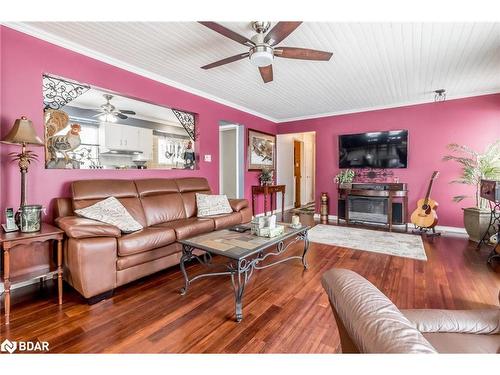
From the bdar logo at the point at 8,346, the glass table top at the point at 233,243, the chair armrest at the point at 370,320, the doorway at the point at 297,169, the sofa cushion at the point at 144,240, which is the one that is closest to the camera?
the chair armrest at the point at 370,320

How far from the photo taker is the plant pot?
11.2 feet

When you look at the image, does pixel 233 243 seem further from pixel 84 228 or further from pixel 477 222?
pixel 477 222

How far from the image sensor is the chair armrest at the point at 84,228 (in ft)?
6.24

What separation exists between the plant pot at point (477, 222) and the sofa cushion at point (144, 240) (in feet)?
13.7

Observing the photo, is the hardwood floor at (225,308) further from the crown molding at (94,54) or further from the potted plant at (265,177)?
the potted plant at (265,177)

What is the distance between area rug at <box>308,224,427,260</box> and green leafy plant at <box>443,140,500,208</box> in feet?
3.38

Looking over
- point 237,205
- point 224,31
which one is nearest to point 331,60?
point 224,31

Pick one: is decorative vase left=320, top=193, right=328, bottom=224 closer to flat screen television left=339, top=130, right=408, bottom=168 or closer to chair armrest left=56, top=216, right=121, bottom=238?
flat screen television left=339, top=130, right=408, bottom=168

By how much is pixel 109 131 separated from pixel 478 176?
5334 mm

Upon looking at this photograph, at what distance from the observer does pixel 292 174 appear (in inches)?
275

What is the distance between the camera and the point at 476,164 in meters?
3.82

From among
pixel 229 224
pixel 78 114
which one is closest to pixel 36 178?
pixel 78 114

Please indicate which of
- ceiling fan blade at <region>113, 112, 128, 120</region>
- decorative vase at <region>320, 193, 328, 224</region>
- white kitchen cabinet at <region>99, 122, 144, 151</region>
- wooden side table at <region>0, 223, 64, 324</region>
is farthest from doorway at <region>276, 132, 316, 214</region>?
wooden side table at <region>0, 223, 64, 324</region>

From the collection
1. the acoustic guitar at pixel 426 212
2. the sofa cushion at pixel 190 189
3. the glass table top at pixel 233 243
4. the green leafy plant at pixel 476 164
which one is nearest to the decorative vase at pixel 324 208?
the acoustic guitar at pixel 426 212
